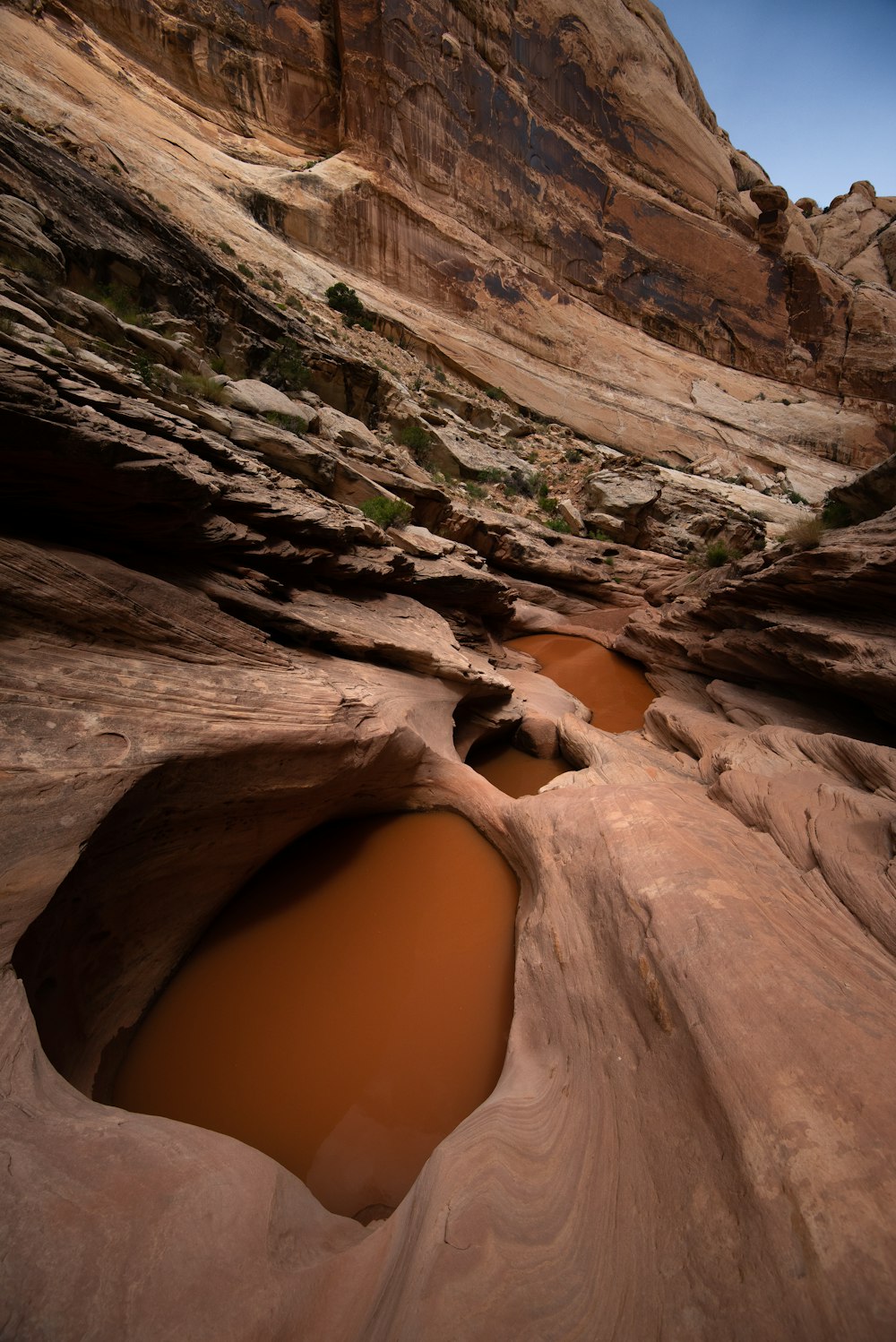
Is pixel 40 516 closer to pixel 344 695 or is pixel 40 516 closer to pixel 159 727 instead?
pixel 159 727

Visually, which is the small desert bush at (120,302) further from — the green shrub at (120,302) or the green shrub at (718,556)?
the green shrub at (718,556)

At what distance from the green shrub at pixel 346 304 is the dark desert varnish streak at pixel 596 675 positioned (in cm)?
1333

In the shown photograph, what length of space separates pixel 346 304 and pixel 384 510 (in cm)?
1336

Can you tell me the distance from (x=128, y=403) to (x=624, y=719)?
8.18 metres

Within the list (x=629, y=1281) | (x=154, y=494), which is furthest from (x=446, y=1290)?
(x=154, y=494)

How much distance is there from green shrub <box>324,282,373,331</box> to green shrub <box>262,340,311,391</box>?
24.0 feet

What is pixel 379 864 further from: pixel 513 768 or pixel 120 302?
pixel 120 302

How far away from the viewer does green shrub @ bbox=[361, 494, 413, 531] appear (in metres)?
7.43

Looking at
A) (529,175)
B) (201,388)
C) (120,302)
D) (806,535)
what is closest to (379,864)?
(201,388)

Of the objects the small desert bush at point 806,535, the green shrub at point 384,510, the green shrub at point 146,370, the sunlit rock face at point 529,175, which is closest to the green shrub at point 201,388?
the green shrub at point 146,370

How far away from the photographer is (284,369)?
997cm

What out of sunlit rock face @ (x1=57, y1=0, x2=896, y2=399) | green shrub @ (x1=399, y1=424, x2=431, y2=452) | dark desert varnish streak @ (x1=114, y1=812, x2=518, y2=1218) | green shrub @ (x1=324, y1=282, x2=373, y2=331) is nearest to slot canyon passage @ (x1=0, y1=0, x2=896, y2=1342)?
dark desert varnish streak @ (x1=114, y1=812, x2=518, y2=1218)

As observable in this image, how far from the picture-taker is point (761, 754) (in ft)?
14.7

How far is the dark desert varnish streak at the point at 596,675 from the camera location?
339 inches
